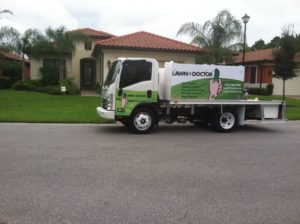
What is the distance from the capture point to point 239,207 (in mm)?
4742

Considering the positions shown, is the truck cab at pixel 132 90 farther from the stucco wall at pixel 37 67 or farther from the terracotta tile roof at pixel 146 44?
the stucco wall at pixel 37 67

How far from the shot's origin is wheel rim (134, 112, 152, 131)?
10.8m

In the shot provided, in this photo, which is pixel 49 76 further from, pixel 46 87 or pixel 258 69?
pixel 258 69

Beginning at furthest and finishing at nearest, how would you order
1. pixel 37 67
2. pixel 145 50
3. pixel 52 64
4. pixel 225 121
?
pixel 37 67 < pixel 52 64 < pixel 145 50 < pixel 225 121

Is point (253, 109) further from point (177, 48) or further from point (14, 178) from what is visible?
point (177, 48)

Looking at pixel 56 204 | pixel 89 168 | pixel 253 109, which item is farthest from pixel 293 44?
pixel 56 204

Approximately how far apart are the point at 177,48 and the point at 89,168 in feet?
63.5

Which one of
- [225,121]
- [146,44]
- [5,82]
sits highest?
[146,44]

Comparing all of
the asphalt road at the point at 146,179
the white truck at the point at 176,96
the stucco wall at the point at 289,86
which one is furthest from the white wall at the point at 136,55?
the asphalt road at the point at 146,179

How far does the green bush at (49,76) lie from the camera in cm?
2956

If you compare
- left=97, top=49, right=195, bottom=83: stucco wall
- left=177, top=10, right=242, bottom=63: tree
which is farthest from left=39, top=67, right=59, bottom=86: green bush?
left=177, top=10, right=242, bottom=63: tree

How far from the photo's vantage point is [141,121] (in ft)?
35.7

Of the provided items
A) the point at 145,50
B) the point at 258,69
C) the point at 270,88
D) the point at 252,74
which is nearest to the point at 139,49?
the point at 145,50

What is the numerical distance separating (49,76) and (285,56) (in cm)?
1837
